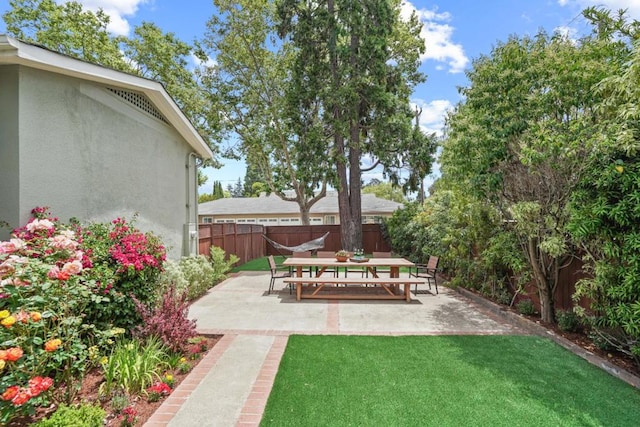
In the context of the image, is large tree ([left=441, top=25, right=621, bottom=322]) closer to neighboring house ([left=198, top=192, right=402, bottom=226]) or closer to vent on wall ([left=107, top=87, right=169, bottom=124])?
vent on wall ([left=107, top=87, right=169, bottom=124])

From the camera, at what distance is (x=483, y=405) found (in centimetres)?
317

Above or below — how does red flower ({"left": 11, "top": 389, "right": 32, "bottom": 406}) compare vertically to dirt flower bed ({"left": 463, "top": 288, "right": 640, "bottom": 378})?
above

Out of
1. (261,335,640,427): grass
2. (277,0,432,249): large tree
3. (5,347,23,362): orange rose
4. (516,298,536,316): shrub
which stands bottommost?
(261,335,640,427): grass

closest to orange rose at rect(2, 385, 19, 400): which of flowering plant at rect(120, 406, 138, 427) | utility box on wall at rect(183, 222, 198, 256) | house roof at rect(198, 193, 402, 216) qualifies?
flowering plant at rect(120, 406, 138, 427)

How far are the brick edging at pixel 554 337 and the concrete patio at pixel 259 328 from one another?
20 cm

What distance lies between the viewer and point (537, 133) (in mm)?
4520

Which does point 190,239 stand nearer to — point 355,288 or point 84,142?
point 84,142

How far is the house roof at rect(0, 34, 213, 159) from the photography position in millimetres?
4188

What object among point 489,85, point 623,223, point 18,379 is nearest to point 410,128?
point 489,85

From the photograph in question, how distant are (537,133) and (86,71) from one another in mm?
7052

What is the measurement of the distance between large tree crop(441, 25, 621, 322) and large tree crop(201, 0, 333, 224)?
921 cm

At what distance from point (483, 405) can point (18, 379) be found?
4.06 meters

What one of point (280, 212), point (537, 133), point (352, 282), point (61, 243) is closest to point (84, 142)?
point (61, 243)

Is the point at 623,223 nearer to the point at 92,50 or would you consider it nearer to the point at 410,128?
the point at 410,128
